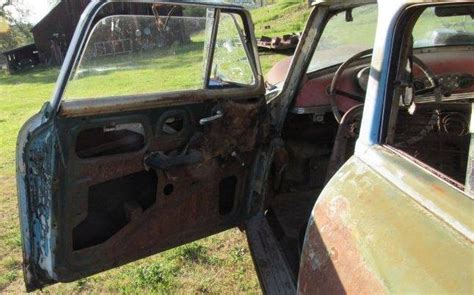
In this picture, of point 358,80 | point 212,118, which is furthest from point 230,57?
point 358,80

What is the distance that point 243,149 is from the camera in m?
2.90

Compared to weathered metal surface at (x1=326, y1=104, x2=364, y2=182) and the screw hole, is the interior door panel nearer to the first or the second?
the screw hole

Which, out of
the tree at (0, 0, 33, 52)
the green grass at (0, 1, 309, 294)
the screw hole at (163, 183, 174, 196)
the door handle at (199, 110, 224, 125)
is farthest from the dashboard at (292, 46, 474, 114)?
the tree at (0, 0, 33, 52)

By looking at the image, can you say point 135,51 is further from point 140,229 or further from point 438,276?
point 438,276

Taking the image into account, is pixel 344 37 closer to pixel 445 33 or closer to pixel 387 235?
pixel 445 33

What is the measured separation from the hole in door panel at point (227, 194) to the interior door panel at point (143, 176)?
0.01 m

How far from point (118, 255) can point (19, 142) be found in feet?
2.63

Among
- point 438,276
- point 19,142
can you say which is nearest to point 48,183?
point 19,142

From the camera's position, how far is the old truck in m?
1.59

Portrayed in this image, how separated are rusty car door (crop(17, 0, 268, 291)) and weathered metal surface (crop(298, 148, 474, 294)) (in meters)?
1.06

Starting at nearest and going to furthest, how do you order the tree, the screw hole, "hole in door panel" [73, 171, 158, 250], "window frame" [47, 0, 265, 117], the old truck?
the old truck → "window frame" [47, 0, 265, 117] → "hole in door panel" [73, 171, 158, 250] → the screw hole → the tree

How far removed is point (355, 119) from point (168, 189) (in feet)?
3.75

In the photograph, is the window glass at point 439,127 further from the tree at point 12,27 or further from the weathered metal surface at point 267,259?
the tree at point 12,27

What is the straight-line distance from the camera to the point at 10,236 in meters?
4.59
